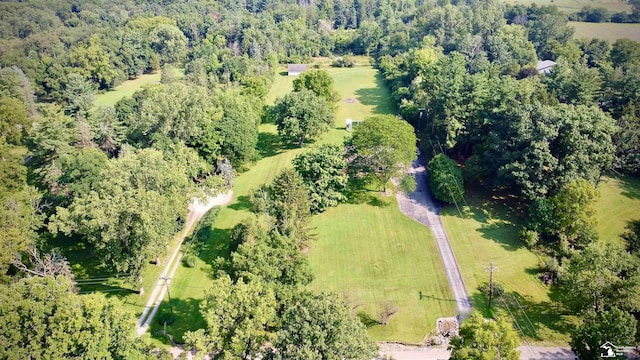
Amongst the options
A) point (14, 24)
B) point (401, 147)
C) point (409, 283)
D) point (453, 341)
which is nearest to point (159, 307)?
point (409, 283)

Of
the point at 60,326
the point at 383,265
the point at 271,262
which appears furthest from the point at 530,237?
the point at 60,326

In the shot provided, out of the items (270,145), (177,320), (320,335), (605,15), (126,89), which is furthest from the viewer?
(605,15)

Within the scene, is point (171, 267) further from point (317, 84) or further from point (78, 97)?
point (78, 97)

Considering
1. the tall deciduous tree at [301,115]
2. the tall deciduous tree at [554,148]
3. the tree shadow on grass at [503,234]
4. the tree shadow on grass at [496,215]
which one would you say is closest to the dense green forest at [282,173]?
the tall deciduous tree at [554,148]

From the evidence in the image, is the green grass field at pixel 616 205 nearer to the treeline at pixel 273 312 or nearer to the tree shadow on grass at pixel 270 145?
the treeline at pixel 273 312

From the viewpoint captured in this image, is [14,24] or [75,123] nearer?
[75,123]

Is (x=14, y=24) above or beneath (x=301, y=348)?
above

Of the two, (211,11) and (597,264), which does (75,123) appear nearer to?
(597,264)

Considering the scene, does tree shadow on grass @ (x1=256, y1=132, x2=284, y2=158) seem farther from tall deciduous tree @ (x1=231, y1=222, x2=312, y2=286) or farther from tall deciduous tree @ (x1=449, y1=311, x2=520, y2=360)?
tall deciduous tree @ (x1=449, y1=311, x2=520, y2=360)
